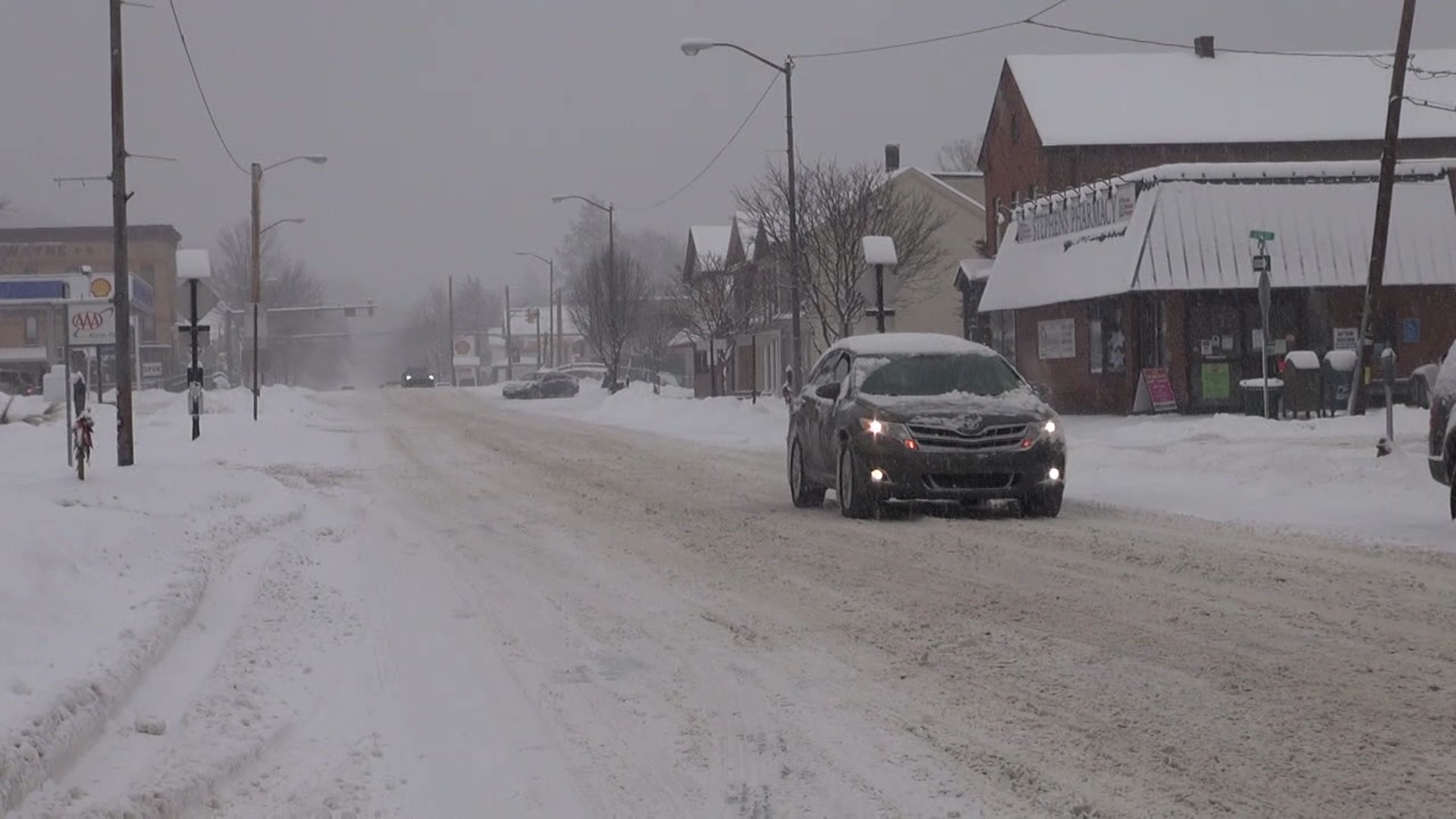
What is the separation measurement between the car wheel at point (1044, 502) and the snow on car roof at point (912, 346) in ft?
6.14

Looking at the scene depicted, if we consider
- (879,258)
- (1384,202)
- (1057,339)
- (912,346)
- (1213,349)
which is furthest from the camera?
(1057,339)

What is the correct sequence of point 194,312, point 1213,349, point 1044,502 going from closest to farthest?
Answer: 1. point 1044,502
2. point 194,312
3. point 1213,349

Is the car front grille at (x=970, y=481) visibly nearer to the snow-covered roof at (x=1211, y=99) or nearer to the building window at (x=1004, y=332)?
the building window at (x=1004, y=332)

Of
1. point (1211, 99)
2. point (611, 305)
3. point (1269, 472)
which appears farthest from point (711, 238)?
point (1269, 472)

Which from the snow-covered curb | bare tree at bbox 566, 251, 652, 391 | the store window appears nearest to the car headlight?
the snow-covered curb

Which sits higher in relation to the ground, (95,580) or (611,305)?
(611,305)

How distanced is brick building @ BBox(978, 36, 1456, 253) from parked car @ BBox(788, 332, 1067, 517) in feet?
104

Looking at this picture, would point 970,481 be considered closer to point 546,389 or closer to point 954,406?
point 954,406

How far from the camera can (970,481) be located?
14844 mm

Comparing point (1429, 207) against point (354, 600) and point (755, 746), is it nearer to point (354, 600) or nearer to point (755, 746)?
point (354, 600)

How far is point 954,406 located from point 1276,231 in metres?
20.0

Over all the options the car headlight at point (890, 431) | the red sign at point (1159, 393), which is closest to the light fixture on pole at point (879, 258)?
the red sign at point (1159, 393)

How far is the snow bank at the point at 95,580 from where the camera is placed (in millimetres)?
6102

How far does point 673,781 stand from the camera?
19.7ft
